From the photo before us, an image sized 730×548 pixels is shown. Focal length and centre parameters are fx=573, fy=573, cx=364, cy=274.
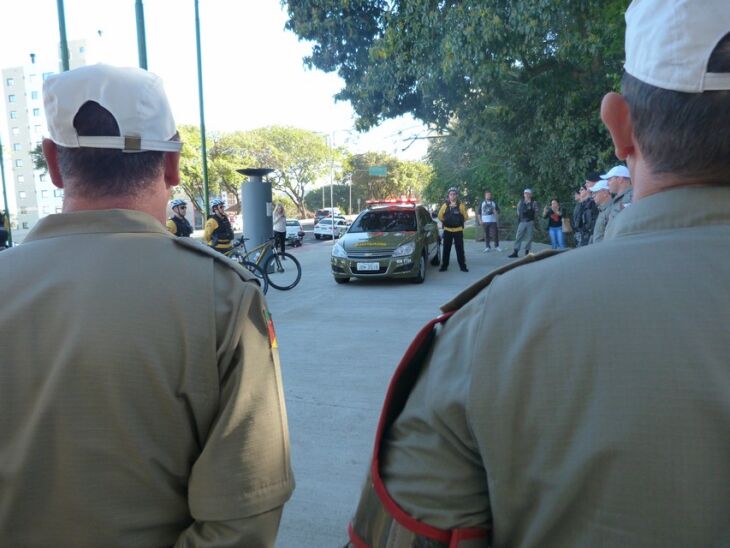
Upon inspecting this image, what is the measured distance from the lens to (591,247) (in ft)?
2.99

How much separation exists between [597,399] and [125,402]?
89 centimetres

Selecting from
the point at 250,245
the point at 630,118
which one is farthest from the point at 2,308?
the point at 250,245

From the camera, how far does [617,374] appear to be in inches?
32.4

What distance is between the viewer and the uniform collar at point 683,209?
2.91 feet

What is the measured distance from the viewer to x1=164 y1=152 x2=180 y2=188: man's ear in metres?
1.38

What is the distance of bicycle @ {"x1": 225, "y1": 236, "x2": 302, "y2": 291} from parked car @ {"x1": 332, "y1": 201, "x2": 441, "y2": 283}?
2.42ft

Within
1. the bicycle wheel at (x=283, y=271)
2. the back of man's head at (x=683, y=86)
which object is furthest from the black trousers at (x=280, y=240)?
the back of man's head at (x=683, y=86)

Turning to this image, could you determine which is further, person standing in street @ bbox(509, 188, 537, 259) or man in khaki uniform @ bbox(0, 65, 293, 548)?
person standing in street @ bbox(509, 188, 537, 259)

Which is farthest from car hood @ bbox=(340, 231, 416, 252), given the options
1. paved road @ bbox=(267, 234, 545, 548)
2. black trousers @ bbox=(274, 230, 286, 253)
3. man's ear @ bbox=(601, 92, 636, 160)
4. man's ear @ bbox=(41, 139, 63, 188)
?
man's ear @ bbox=(601, 92, 636, 160)

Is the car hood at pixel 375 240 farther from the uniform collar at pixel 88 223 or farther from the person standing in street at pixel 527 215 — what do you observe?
the uniform collar at pixel 88 223

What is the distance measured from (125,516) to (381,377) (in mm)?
3986

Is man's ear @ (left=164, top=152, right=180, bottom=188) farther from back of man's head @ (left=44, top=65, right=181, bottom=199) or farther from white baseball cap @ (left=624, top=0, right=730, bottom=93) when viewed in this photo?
white baseball cap @ (left=624, top=0, right=730, bottom=93)

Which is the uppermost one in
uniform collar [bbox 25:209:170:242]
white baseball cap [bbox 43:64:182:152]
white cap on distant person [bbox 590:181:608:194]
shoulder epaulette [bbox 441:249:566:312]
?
white baseball cap [bbox 43:64:182:152]

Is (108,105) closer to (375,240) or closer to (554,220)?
(375,240)
